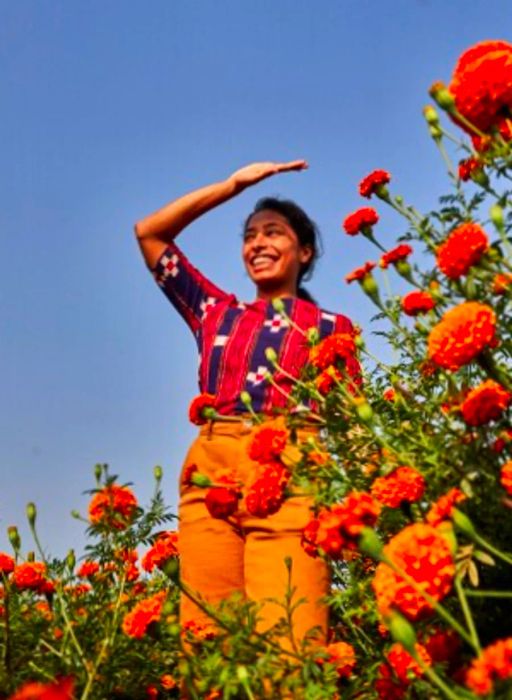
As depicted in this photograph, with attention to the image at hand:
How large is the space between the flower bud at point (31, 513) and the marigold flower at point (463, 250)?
1.30 m

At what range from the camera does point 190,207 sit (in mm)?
2912

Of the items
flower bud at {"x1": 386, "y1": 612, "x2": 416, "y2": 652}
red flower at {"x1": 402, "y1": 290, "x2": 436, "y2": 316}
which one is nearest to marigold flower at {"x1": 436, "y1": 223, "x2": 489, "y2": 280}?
red flower at {"x1": 402, "y1": 290, "x2": 436, "y2": 316}

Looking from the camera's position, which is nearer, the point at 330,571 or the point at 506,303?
the point at 506,303

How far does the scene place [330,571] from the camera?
93.4 inches

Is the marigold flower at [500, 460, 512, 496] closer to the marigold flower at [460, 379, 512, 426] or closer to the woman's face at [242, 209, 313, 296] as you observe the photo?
the marigold flower at [460, 379, 512, 426]

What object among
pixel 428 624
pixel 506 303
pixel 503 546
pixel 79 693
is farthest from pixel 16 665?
pixel 506 303

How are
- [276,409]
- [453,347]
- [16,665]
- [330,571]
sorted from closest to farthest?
1. [453,347]
2. [16,665]
3. [276,409]
4. [330,571]

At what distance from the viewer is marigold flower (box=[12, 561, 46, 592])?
2.50 metres

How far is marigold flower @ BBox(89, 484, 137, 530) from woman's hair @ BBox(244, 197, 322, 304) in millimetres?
1157

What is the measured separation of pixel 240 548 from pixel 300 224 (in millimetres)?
1184

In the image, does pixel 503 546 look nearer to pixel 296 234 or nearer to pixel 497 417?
pixel 497 417

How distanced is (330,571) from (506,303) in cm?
96

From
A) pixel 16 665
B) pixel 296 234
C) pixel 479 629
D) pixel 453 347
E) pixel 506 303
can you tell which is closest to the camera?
pixel 453 347

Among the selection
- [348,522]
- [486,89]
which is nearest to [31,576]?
[348,522]
